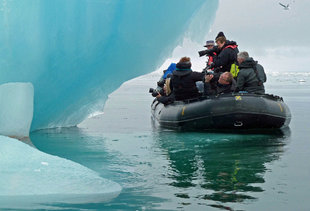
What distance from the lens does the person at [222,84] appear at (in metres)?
11.4

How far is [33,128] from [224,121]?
400 centimetres

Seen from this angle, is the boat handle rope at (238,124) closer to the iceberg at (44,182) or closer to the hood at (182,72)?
the hood at (182,72)

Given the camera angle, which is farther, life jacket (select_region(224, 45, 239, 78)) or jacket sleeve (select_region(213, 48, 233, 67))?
life jacket (select_region(224, 45, 239, 78))

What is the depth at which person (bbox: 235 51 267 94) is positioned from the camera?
36.6 ft

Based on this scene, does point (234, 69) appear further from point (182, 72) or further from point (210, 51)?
point (182, 72)

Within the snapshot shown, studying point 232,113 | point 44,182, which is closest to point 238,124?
point 232,113

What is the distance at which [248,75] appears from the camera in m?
11.3

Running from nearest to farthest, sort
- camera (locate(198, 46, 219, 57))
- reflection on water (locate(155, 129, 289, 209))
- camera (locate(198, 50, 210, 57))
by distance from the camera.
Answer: reflection on water (locate(155, 129, 289, 209)), camera (locate(198, 46, 219, 57)), camera (locate(198, 50, 210, 57))

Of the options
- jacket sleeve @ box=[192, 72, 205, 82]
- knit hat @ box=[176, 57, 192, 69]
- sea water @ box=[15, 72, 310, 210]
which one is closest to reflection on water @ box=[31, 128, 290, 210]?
sea water @ box=[15, 72, 310, 210]

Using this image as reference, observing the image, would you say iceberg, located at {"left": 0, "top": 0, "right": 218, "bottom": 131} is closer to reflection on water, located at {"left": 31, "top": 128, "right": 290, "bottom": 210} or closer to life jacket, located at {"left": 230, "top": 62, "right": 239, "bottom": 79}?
reflection on water, located at {"left": 31, "top": 128, "right": 290, "bottom": 210}

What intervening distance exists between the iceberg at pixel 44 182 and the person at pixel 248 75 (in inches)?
226

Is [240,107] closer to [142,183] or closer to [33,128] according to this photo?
[33,128]

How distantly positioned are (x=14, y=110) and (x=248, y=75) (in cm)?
471

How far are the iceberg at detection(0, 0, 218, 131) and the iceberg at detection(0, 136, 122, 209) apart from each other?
3.52 metres
